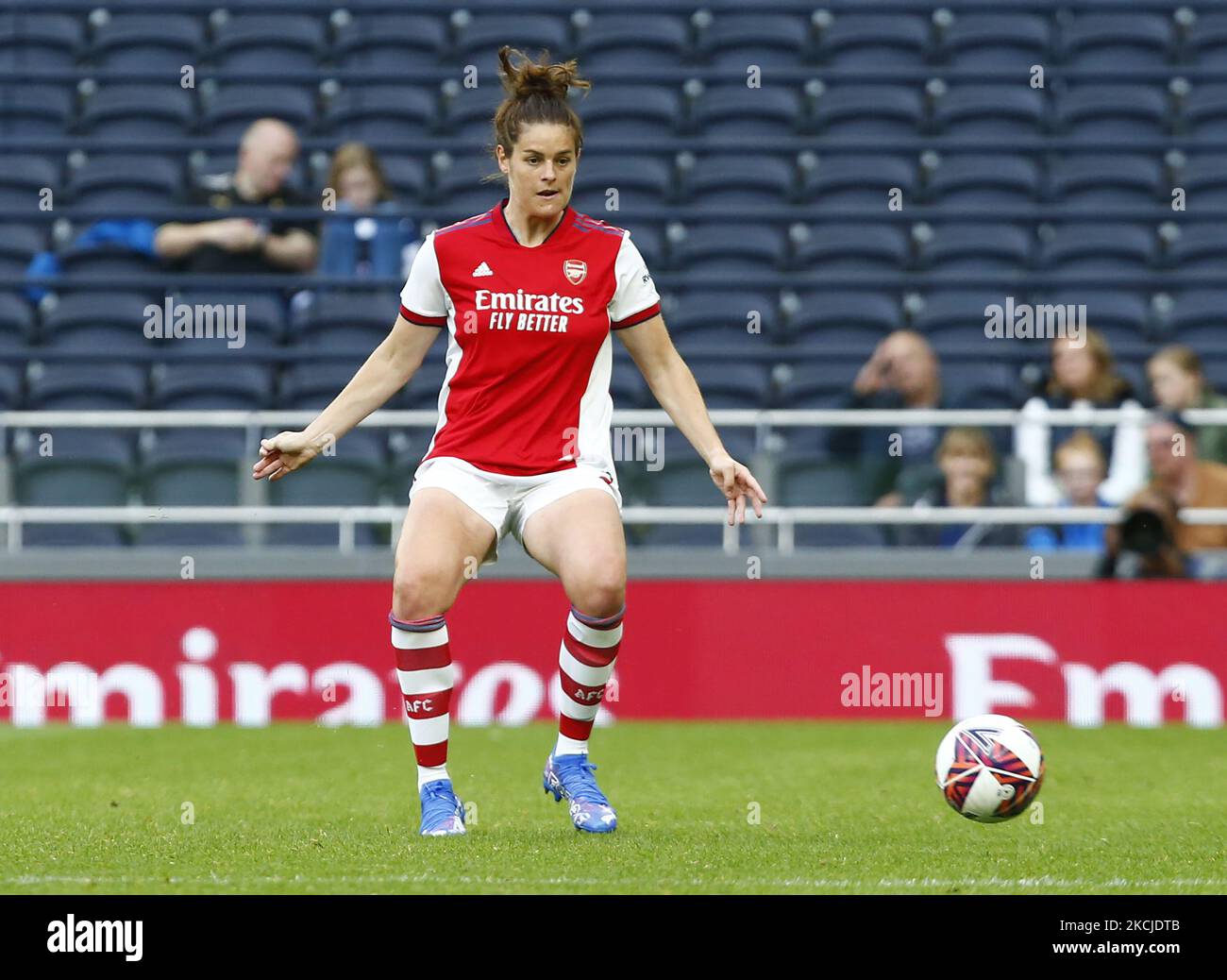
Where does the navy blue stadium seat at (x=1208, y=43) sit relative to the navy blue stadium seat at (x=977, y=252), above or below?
above

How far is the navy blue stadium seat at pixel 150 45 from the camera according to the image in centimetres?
1565

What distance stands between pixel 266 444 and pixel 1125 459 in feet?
19.1

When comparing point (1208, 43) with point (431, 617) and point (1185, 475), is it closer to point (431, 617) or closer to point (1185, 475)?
point (1185, 475)

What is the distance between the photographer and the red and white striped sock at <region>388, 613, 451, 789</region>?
6.27 meters

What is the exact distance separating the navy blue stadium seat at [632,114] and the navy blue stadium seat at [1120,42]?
2.94 meters

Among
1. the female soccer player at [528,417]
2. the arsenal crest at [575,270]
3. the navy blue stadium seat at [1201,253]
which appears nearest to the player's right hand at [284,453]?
the female soccer player at [528,417]

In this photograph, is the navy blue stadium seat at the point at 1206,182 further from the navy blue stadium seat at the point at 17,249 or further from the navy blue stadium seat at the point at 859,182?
the navy blue stadium seat at the point at 859,182

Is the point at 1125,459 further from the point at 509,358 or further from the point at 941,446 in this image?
the point at 509,358

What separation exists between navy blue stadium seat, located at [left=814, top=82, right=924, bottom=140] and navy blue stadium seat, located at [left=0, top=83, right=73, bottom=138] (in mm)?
5342

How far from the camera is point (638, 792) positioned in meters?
7.73

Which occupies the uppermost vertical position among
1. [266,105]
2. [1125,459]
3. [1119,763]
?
[266,105]

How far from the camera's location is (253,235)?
13.2 meters
